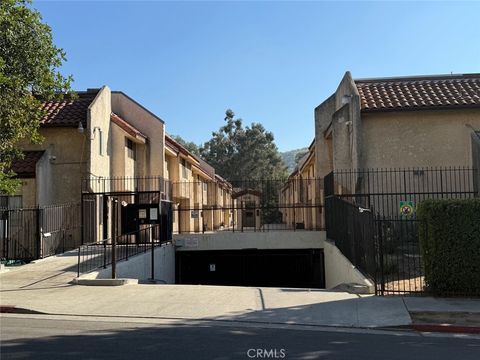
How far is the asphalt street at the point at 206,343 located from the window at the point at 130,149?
17.3 m

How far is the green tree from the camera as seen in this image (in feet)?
249

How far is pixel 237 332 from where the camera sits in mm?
8039

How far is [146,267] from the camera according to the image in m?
17.8

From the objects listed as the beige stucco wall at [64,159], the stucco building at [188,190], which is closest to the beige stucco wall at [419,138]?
the stucco building at [188,190]

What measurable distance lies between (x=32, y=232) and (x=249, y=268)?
10.2 m

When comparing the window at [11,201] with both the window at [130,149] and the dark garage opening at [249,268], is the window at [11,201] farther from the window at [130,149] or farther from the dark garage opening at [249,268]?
the dark garage opening at [249,268]

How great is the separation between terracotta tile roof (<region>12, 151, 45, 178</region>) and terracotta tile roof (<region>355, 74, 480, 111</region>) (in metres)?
13.5

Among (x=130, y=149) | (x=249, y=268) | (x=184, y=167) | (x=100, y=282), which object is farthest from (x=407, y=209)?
(x=184, y=167)

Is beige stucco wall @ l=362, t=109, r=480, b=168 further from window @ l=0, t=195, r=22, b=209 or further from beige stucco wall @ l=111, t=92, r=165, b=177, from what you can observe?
window @ l=0, t=195, r=22, b=209

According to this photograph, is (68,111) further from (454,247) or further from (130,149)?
(454,247)

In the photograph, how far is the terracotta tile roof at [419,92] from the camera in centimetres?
1955

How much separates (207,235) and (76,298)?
12.3 m

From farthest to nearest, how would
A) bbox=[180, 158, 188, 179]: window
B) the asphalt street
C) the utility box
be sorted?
bbox=[180, 158, 188, 179]: window, the utility box, the asphalt street

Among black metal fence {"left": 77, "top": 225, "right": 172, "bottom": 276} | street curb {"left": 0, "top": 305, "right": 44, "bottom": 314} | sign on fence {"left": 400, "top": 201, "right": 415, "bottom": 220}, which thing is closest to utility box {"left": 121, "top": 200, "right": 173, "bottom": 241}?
black metal fence {"left": 77, "top": 225, "right": 172, "bottom": 276}
